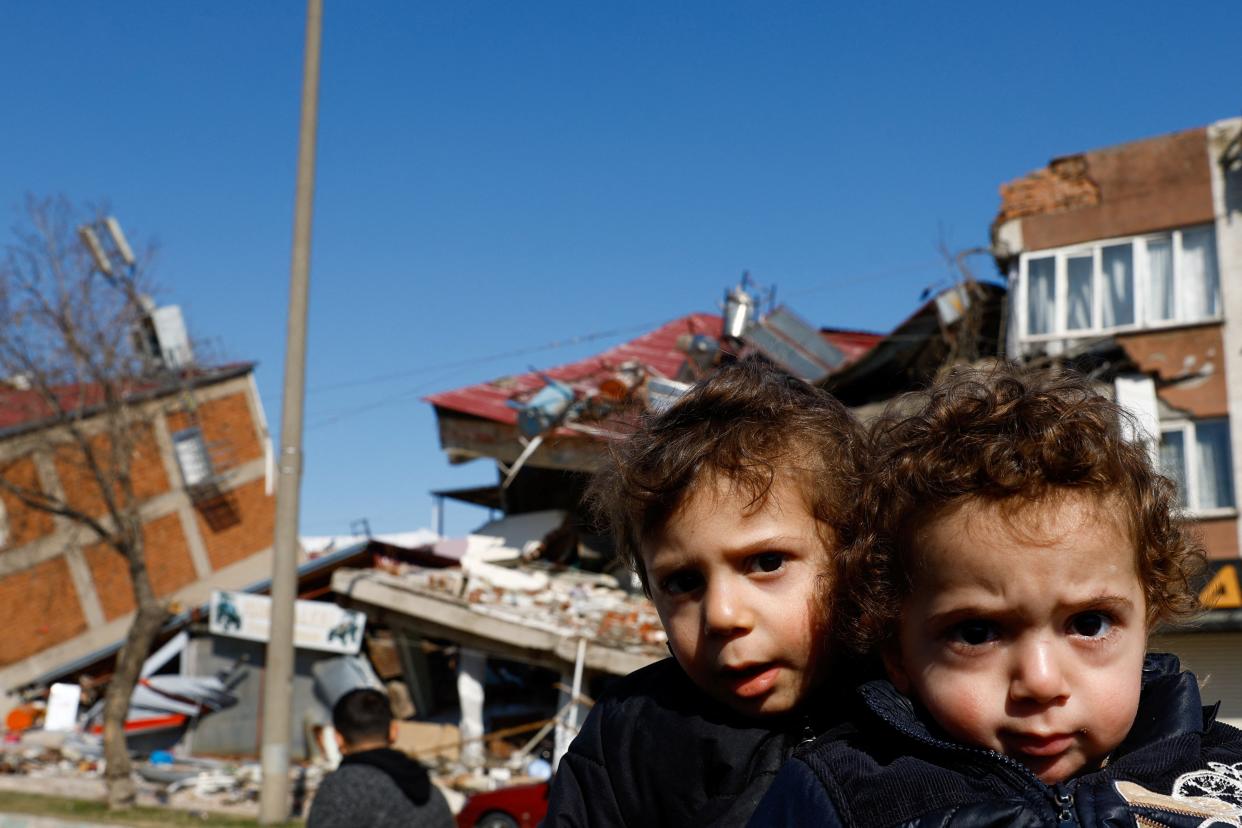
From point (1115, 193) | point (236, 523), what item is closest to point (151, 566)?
point (236, 523)

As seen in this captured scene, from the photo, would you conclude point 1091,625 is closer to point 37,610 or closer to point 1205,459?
point 1205,459

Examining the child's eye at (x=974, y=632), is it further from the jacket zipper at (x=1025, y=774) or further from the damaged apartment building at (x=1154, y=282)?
the damaged apartment building at (x=1154, y=282)

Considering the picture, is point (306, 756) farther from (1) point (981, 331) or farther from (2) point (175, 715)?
(1) point (981, 331)

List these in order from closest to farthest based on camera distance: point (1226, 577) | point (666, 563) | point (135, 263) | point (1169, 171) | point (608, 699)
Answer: point (666, 563) → point (608, 699) → point (1226, 577) → point (1169, 171) → point (135, 263)

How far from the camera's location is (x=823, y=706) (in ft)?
5.57

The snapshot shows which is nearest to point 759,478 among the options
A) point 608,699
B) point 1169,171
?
point 608,699

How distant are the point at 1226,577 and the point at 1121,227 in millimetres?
6210

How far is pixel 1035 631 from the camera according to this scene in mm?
1353

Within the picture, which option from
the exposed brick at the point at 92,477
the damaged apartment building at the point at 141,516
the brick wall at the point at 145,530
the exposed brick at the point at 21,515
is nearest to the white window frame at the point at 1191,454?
the damaged apartment building at the point at 141,516

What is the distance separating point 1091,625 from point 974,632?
136 mm

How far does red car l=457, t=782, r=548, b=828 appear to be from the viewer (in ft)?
43.6

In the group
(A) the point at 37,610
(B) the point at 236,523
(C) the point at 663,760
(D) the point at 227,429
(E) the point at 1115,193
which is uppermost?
(E) the point at 1115,193

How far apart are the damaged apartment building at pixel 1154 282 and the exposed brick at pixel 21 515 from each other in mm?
22046

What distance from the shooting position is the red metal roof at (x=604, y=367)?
81.0ft
